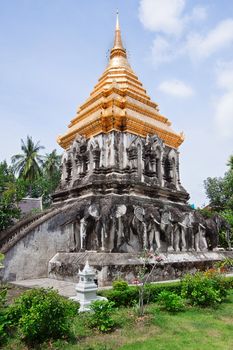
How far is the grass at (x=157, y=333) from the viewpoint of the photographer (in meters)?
5.45

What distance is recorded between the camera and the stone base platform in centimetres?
1102

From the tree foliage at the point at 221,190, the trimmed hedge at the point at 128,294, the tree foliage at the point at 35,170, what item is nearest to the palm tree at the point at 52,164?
the tree foliage at the point at 35,170

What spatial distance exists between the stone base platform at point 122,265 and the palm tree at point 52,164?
28771 mm

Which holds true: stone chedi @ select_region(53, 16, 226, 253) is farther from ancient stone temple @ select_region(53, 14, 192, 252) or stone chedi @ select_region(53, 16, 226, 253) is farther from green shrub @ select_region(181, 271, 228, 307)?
green shrub @ select_region(181, 271, 228, 307)

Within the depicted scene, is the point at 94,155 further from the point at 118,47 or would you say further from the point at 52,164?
the point at 52,164

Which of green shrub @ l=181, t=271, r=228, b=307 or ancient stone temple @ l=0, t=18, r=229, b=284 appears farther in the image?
ancient stone temple @ l=0, t=18, r=229, b=284

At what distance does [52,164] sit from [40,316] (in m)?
37.0

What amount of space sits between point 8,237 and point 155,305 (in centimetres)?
743

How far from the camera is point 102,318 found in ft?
20.7

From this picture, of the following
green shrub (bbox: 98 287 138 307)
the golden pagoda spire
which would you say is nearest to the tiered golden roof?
the golden pagoda spire

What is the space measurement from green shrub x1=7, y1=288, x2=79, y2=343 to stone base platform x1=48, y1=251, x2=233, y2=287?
4.83m

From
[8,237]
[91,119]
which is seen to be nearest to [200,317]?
[8,237]

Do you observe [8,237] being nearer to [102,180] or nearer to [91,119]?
[102,180]

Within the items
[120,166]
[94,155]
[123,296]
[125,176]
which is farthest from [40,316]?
[94,155]
